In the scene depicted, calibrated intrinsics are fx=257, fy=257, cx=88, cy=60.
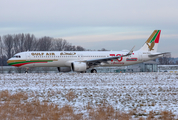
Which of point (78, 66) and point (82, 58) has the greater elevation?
point (82, 58)

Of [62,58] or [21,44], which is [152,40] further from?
[21,44]

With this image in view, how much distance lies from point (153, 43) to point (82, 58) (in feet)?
38.2

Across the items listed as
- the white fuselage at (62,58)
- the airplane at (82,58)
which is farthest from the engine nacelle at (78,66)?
the white fuselage at (62,58)

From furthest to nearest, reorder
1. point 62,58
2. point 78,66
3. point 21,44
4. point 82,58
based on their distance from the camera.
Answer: point 21,44, point 82,58, point 62,58, point 78,66

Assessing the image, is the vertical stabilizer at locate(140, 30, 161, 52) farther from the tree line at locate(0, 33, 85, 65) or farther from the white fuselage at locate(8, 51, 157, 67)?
the tree line at locate(0, 33, 85, 65)

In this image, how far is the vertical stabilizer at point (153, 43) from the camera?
3897 centimetres

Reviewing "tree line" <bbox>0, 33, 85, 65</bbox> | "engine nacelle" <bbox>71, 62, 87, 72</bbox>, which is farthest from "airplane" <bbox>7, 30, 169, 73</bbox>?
"tree line" <bbox>0, 33, 85, 65</bbox>

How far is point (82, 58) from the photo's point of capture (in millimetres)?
35344

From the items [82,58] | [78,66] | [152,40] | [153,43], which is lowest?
[78,66]

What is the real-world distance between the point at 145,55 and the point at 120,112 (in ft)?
100

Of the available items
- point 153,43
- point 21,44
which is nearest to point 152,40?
point 153,43

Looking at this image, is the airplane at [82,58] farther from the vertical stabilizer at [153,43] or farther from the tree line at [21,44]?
the tree line at [21,44]

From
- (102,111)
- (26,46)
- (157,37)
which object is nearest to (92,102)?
(102,111)

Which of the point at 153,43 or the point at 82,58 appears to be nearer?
the point at 82,58
